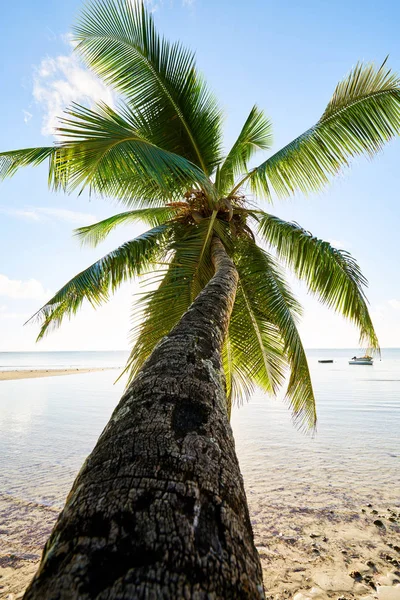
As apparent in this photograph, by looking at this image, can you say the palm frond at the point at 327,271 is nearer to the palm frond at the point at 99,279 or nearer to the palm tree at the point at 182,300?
the palm tree at the point at 182,300

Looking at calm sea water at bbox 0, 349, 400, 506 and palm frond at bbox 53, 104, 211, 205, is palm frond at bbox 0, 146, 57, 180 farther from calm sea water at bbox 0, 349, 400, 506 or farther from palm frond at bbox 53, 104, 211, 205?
calm sea water at bbox 0, 349, 400, 506

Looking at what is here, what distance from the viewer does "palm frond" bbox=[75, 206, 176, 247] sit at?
6.85 metres

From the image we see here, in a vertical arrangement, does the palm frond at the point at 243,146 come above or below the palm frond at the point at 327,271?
above

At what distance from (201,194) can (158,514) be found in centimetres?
550

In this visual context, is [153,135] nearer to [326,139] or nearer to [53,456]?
[326,139]

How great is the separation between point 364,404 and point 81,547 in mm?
16733

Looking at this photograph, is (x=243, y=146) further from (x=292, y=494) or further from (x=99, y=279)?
(x=292, y=494)

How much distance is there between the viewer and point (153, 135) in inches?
246

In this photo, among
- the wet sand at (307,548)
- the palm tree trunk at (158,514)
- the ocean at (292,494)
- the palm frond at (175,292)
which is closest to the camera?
the palm tree trunk at (158,514)

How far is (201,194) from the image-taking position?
5.86 metres

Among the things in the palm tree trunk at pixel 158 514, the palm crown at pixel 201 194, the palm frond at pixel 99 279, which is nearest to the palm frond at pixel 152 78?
the palm crown at pixel 201 194

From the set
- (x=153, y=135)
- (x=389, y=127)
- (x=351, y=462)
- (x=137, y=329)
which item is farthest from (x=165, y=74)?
(x=351, y=462)

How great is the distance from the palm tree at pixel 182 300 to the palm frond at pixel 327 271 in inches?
0.9

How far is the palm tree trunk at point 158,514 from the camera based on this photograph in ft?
2.47
